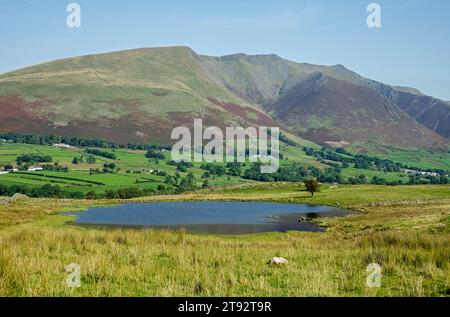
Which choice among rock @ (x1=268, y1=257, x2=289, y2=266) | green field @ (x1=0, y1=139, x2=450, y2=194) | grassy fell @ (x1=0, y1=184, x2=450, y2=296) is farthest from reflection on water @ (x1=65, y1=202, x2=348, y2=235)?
green field @ (x1=0, y1=139, x2=450, y2=194)

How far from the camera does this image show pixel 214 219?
232 ft

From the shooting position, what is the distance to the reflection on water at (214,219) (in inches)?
2343

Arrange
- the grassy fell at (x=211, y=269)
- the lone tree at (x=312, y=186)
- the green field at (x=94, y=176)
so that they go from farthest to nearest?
the green field at (x=94, y=176) → the lone tree at (x=312, y=186) → the grassy fell at (x=211, y=269)

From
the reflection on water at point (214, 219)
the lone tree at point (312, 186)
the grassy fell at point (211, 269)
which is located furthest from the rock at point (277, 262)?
the lone tree at point (312, 186)

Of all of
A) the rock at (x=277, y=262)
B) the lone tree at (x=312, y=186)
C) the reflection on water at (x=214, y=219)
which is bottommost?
the reflection on water at (x=214, y=219)

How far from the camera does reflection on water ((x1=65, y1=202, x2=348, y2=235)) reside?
5950cm

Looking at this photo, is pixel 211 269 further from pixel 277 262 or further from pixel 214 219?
pixel 214 219

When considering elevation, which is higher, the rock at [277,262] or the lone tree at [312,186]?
the rock at [277,262]

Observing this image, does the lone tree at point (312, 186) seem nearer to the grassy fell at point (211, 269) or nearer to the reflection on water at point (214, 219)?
the reflection on water at point (214, 219)

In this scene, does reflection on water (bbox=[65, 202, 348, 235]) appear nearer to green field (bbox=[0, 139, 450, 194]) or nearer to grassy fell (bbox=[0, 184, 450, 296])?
grassy fell (bbox=[0, 184, 450, 296])

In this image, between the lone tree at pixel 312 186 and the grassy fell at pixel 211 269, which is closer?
the grassy fell at pixel 211 269

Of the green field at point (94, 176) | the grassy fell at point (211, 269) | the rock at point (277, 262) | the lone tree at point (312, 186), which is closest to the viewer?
the grassy fell at point (211, 269)

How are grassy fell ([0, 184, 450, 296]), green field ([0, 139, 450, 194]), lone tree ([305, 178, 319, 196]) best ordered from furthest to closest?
green field ([0, 139, 450, 194]), lone tree ([305, 178, 319, 196]), grassy fell ([0, 184, 450, 296])
